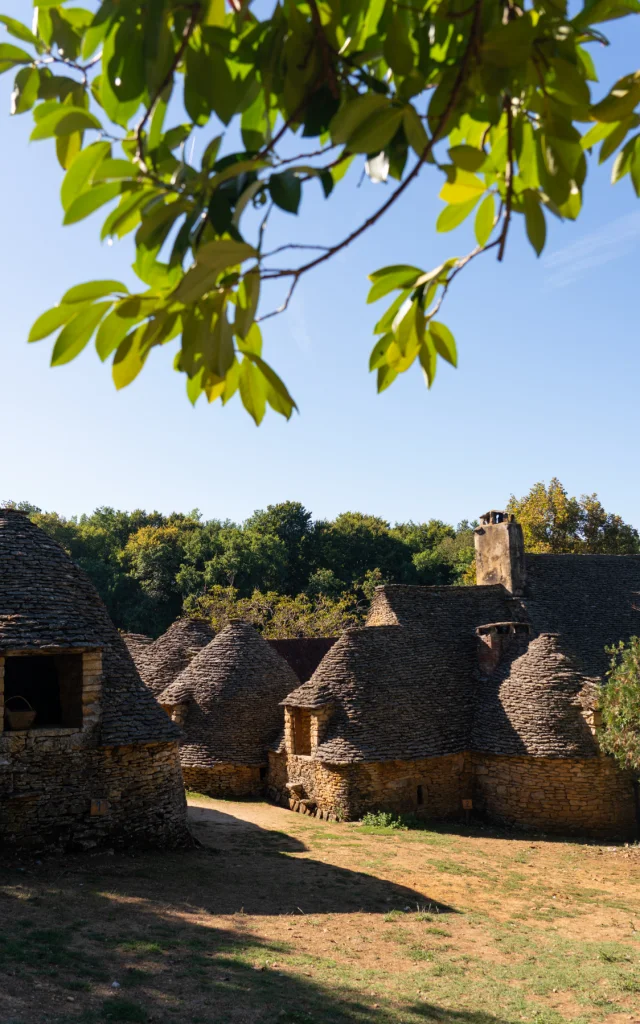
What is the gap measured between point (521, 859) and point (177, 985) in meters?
9.98

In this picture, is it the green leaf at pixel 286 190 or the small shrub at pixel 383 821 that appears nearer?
the green leaf at pixel 286 190

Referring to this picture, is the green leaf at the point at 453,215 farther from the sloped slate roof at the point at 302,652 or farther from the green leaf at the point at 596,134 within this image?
the sloped slate roof at the point at 302,652

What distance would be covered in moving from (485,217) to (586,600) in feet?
82.5

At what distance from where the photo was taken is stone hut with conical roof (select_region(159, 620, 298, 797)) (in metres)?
21.1

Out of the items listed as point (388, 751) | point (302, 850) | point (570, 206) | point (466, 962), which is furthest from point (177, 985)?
point (388, 751)

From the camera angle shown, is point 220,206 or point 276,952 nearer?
point 220,206

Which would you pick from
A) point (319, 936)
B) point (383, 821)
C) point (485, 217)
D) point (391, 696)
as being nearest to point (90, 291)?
point (485, 217)

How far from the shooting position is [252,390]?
6.76ft

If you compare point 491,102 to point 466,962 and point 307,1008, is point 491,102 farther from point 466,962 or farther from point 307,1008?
point 466,962

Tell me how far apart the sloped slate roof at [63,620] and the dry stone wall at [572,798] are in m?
9.78

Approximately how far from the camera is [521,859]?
50.3ft

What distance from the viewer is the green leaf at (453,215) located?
6.96 ft

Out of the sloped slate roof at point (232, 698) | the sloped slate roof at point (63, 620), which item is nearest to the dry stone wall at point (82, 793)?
the sloped slate roof at point (63, 620)

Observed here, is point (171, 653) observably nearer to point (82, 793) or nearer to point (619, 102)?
point (82, 793)
